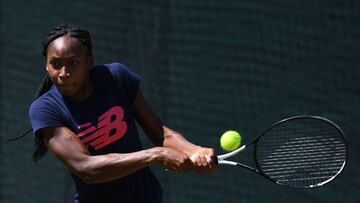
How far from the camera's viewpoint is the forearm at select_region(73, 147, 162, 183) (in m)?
3.34

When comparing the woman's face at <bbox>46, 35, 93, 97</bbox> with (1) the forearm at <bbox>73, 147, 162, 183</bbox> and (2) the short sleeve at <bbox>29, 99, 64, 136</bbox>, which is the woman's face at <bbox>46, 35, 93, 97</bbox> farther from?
(1) the forearm at <bbox>73, 147, 162, 183</bbox>

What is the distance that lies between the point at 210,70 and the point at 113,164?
8.90 ft

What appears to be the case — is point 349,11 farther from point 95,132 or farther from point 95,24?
point 95,132

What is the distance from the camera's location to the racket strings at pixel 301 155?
13.3 ft

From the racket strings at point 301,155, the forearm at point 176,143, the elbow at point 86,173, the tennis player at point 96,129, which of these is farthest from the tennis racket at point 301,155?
the elbow at point 86,173

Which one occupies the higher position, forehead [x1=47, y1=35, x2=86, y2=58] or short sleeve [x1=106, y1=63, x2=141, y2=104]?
forehead [x1=47, y1=35, x2=86, y2=58]

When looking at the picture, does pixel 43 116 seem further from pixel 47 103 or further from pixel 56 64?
pixel 56 64

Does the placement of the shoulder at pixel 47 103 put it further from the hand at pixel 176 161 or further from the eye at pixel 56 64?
the hand at pixel 176 161

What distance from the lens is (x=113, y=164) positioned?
3.37m

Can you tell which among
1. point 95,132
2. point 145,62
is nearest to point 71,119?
point 95,132

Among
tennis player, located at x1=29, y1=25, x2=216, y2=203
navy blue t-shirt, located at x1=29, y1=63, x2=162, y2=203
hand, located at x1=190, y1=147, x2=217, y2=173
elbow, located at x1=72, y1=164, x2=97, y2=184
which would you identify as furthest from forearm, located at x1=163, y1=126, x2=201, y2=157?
elbow, located at x1=72, y1=164, x2=97, y2=184

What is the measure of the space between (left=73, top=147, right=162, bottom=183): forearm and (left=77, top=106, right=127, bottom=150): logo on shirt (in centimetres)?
13

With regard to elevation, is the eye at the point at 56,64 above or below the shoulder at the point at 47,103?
above

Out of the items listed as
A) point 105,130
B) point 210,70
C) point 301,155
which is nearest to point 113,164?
point 105,130
